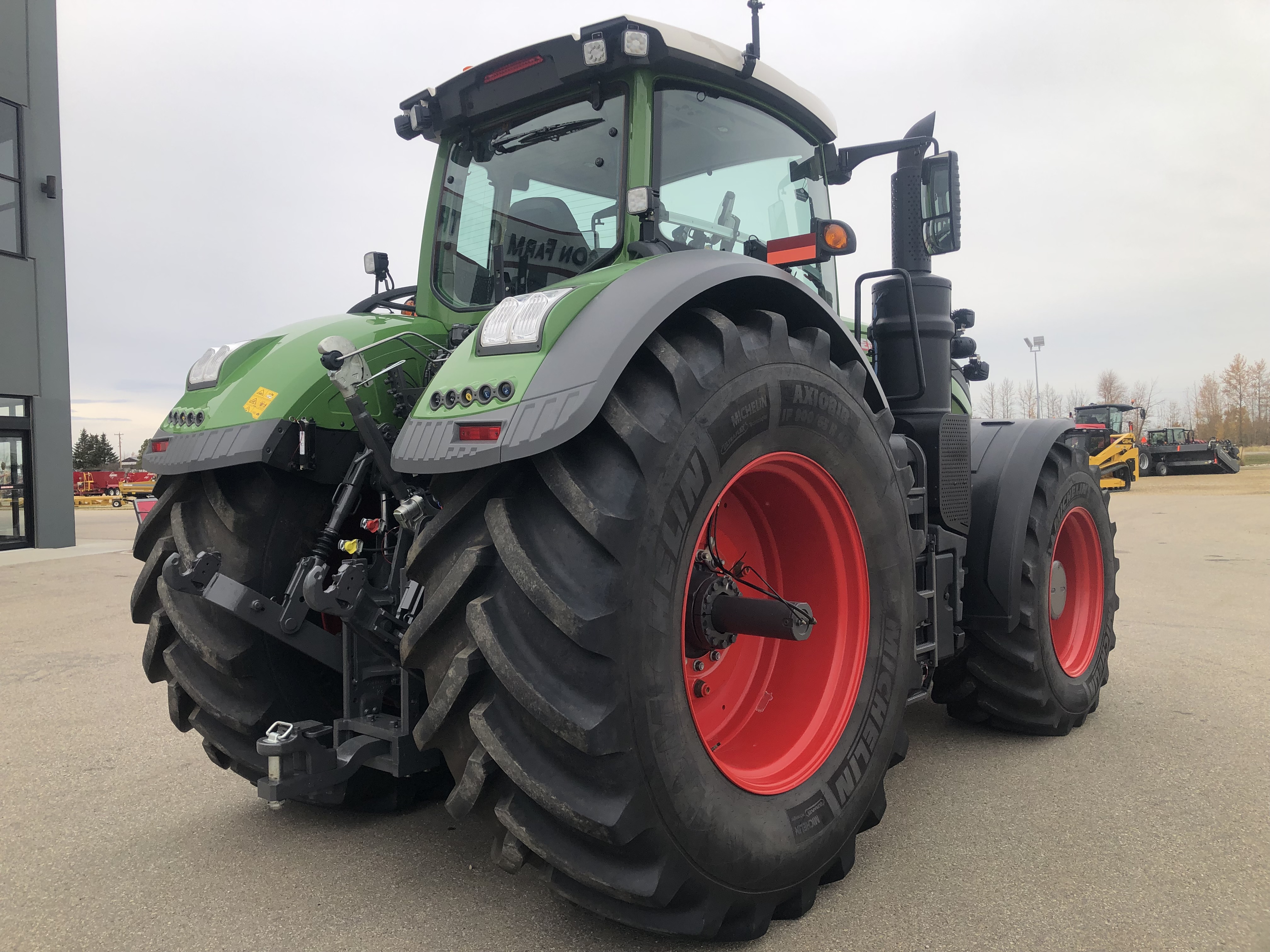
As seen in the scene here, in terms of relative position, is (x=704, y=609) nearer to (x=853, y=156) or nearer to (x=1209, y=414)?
(x=853, y=156)

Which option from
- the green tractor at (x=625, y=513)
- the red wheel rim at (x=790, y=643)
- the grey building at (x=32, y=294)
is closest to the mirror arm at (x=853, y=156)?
the green tractor at (x=625, y=513)

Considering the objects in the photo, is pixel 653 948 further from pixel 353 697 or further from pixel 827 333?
pixel 827 333

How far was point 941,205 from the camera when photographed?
11.2ft

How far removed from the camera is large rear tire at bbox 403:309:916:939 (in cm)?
182

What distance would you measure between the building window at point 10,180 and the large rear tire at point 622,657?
14.5 meters

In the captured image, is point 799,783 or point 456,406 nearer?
point 456,406

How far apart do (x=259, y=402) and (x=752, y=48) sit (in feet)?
6.51

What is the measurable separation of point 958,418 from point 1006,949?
6.79ft

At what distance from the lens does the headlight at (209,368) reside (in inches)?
112

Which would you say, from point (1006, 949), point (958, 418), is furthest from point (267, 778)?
point (958, 418)

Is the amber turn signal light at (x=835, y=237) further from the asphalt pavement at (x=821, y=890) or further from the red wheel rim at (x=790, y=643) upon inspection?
the asphalt pavement at (x=821, y=890)

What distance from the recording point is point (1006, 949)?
204 cm

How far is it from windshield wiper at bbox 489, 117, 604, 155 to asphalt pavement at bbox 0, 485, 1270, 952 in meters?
2.32

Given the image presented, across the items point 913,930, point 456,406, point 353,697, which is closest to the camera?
point 456,406
